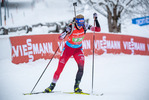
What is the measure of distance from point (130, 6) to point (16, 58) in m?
9.79

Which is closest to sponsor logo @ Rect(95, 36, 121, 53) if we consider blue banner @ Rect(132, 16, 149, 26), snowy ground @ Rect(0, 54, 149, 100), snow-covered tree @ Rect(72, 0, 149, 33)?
snowy ground @ Rect(0, 54, 149, 100)

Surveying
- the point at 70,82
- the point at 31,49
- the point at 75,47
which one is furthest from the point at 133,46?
the point at 75,47

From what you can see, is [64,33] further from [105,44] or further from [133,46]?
[133,46]

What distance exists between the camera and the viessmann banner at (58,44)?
29.4ft

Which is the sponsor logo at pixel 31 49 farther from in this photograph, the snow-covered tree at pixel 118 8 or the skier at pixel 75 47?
the snow-covered tree at pixel 118 8

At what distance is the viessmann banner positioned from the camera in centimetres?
896

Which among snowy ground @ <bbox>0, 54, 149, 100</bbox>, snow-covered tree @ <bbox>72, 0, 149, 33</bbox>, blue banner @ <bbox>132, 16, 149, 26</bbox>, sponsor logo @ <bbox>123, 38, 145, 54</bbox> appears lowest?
snowy ground @ <bbox>0, 54, 149, 100</bbox>

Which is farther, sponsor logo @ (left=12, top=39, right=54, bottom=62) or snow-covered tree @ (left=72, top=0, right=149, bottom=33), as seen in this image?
snow-covered tree @ (left=72, top=0, right=149, bottom=33)

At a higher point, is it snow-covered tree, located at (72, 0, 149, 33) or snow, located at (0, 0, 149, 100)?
snow-covered tree, located at (72, 0, 149, 33)

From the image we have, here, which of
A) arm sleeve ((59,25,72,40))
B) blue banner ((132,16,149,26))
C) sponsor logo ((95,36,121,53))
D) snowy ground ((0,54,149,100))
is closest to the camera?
snowy ground ((0,54,149,100))

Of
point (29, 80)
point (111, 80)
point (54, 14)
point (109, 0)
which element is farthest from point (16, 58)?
point (54, 14)

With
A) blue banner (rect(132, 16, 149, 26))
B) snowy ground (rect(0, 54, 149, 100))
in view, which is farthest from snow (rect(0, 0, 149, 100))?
blue banner (rect(132, 16, 149, 26))

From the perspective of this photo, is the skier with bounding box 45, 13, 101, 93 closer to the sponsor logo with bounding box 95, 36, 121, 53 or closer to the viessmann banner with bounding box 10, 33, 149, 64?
the viessmann banner with bounding box 10, 33, 149, 64

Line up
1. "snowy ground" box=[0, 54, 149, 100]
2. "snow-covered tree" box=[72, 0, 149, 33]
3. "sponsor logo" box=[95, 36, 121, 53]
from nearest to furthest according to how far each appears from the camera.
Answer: "snowy ground" box=[0, 54, 149, 100], "sponsor logo" box=[95, 36, 121, 53], "snow-covered tree" box=[72, 0, 149, 33]
